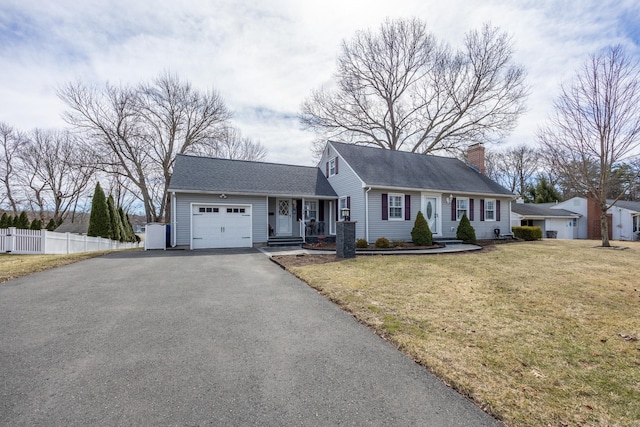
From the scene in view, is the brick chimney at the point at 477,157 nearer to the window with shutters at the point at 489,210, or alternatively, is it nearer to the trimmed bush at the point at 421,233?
the window with shutters at the point at 489,210

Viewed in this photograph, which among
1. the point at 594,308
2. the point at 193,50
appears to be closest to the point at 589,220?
the point at 594,308

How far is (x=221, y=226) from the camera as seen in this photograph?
1395 centimetres

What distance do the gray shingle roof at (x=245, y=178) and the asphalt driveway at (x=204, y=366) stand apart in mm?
9093

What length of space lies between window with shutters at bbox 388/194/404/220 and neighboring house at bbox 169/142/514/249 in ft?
0.16

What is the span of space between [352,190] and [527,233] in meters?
12.0

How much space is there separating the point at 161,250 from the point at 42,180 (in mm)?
29749

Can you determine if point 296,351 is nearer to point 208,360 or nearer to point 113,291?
point 208,360

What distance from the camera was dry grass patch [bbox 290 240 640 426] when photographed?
93.2 inches

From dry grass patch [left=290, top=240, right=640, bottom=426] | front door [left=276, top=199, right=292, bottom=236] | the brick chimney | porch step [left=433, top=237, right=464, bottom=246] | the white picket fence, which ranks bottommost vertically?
dry grass patch [left=290, top=240, right=640, bottom=426]

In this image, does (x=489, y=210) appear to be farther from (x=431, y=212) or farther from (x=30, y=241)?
(x=30, y=241)

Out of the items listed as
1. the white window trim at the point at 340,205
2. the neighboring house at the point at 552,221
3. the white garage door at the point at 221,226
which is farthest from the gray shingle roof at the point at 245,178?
the neighboring house at the point at 552,221

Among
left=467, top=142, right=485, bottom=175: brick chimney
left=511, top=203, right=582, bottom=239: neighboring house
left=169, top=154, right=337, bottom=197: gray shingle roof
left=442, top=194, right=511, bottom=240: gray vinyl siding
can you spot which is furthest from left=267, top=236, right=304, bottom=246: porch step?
left=511, top=203, right=582, bottom=239: neighboring house

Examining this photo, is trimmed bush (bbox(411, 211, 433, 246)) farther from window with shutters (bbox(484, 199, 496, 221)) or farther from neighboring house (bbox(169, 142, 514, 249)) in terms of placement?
window with shutters (bbox(484, 199, 496, 221))

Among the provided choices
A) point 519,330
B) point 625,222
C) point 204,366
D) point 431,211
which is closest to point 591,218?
point 625,222
